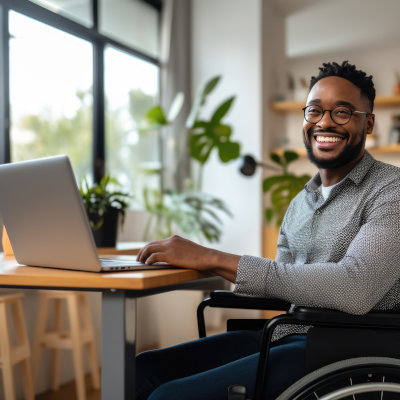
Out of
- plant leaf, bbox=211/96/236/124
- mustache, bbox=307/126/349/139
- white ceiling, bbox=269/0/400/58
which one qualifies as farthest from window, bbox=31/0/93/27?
mustache, bbox=307/126/349/139

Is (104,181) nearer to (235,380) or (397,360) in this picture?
(235,380)

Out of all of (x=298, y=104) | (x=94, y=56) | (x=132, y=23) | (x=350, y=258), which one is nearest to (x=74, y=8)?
(x=94, y=56)

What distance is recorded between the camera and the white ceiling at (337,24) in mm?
5148

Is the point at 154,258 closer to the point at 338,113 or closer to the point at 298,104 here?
the point at 338,113

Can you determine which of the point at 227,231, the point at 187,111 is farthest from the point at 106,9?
the point at 227,231

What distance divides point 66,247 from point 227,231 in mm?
3882

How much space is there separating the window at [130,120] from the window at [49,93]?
242 millimetres

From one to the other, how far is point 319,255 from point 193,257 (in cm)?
33

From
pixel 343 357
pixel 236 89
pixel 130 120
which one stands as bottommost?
pixel 343 357

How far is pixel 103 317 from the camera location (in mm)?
1033

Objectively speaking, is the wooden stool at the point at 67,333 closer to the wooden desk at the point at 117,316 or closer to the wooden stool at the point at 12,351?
the wooden stool at the point at 12,351

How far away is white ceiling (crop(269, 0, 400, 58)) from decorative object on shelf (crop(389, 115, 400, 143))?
2.68 ft

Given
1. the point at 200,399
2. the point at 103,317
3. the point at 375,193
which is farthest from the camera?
the point at 375,193

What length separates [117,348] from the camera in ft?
3.33
